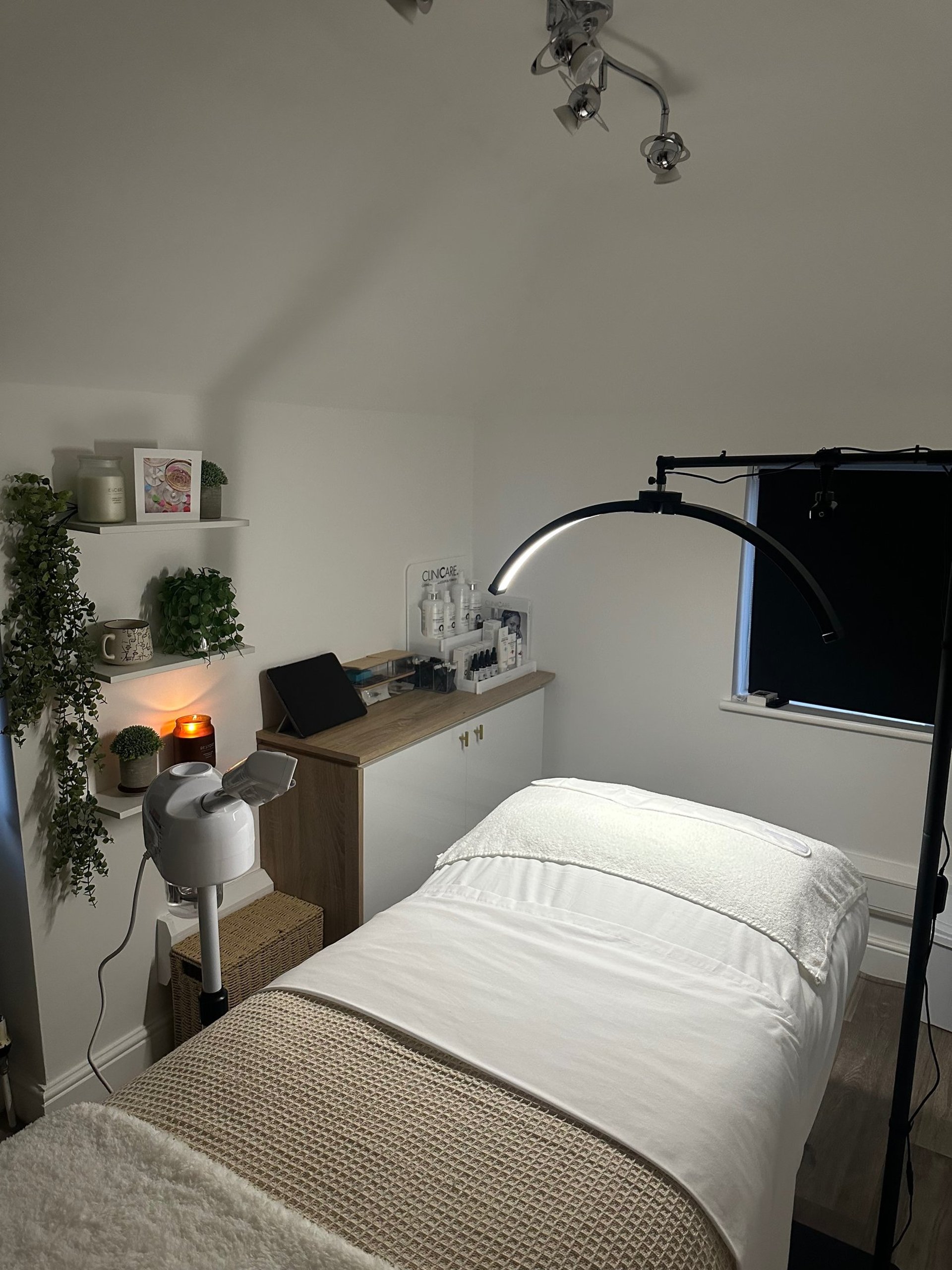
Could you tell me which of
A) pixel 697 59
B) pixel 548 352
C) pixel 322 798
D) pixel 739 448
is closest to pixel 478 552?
pixel 548 352

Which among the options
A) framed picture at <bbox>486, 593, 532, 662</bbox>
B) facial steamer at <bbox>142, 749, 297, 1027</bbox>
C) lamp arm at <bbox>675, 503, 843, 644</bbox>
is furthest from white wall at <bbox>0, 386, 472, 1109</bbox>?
lamp arm at <bbox>675, 503, 843, 644</bbox>

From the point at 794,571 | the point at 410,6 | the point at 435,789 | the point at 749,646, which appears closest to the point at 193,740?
the point at 435,789

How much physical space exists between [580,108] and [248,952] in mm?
2355

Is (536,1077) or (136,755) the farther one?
(136,755)

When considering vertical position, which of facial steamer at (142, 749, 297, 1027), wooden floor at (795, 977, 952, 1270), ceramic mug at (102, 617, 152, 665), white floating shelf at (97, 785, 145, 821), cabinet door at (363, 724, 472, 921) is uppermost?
ceramic mug at (102, 617, 152, 665)

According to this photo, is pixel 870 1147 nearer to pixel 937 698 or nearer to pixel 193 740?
pixel 937 698

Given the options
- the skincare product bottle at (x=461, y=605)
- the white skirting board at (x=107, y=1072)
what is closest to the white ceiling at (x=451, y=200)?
the skincare product bottle at (x=461, y=605)

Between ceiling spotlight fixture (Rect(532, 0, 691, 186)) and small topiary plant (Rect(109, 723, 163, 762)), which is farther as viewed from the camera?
small topiary plant (Rect(109, 723, 163, 762))

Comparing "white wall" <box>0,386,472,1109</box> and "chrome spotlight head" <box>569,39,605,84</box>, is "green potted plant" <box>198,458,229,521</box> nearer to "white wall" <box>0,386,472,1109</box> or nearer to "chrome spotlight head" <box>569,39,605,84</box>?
"white wall" <box>0,386,472,1109</box>

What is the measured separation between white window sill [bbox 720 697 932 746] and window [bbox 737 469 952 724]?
3 cm

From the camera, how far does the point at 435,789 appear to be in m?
3.23

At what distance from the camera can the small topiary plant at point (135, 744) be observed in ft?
8.00

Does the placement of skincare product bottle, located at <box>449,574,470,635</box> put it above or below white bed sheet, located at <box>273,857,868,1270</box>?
above

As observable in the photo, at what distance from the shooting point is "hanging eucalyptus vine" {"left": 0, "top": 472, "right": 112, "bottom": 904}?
7.16 ft
